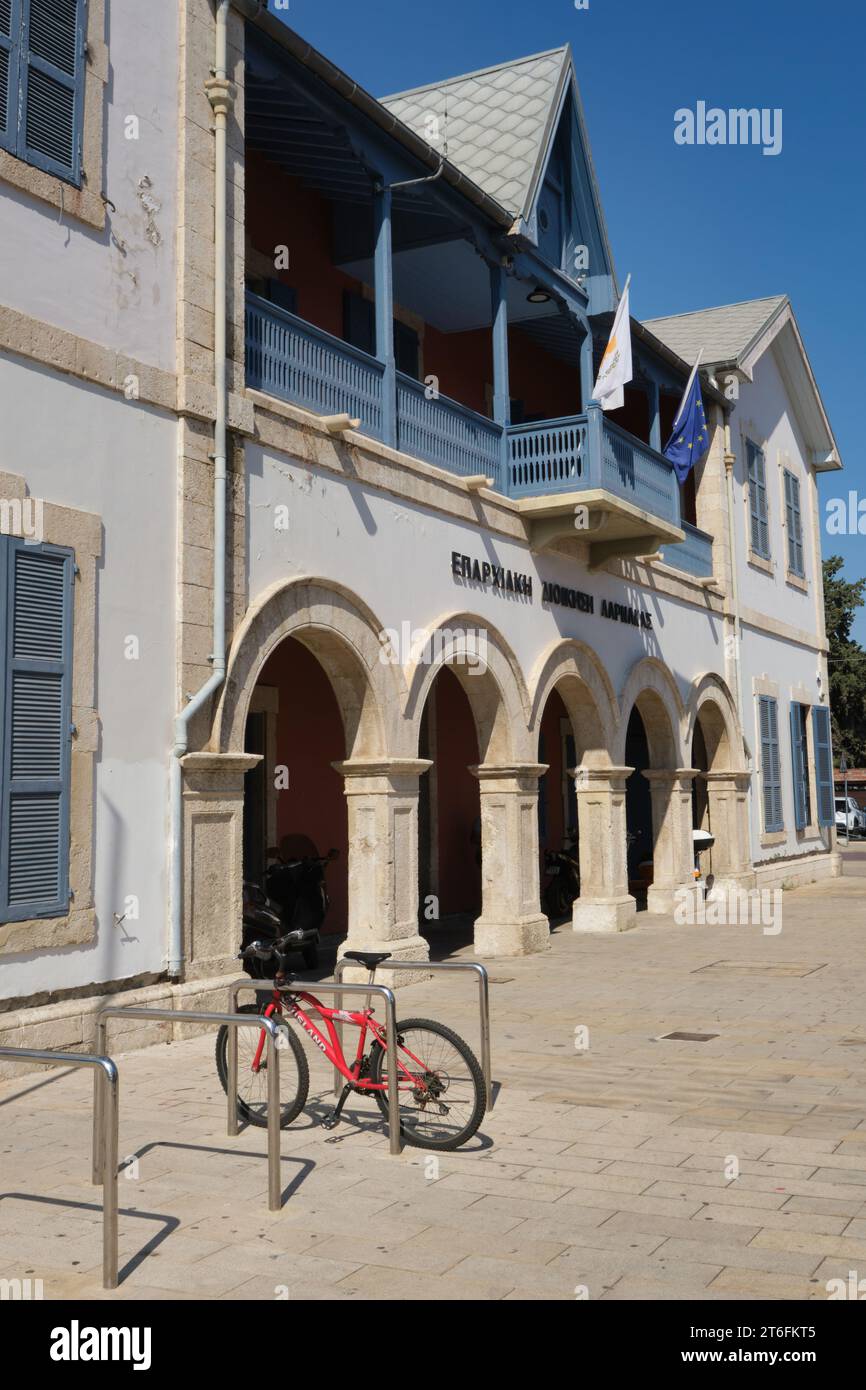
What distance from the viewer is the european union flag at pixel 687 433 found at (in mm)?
16453

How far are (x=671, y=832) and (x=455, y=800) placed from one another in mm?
2971

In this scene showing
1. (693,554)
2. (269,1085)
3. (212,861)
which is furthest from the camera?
(693,554)

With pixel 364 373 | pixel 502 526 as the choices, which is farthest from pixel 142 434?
pixel 502 526

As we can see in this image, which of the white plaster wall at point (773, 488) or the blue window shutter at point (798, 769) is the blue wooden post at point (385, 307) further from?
the blue window shutter at point (798, 769)

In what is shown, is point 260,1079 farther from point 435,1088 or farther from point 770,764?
point 770,764

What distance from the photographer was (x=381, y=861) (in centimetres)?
1070

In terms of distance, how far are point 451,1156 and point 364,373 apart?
737 centimetres

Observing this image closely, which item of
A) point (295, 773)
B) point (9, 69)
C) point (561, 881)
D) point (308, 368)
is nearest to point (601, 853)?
point (561, 881)

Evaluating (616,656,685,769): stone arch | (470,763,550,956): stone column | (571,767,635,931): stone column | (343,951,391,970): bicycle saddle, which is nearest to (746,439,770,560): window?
(616,656,685,769): stone arch

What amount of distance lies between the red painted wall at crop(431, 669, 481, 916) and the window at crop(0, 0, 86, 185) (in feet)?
30.2

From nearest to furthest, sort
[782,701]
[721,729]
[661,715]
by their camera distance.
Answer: [661,715] < [721,729] < [782,701]

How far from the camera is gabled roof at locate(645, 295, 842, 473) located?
20.3 meters

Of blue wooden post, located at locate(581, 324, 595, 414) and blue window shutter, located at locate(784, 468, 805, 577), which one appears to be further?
blue window shutter, located at locate(784, 468, 805, 577)

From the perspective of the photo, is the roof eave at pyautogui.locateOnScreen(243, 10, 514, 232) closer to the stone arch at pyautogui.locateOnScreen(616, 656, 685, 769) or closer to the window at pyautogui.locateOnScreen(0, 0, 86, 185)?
the window at pyautogui.locateOnScreen(0, 0, 86, 185)
